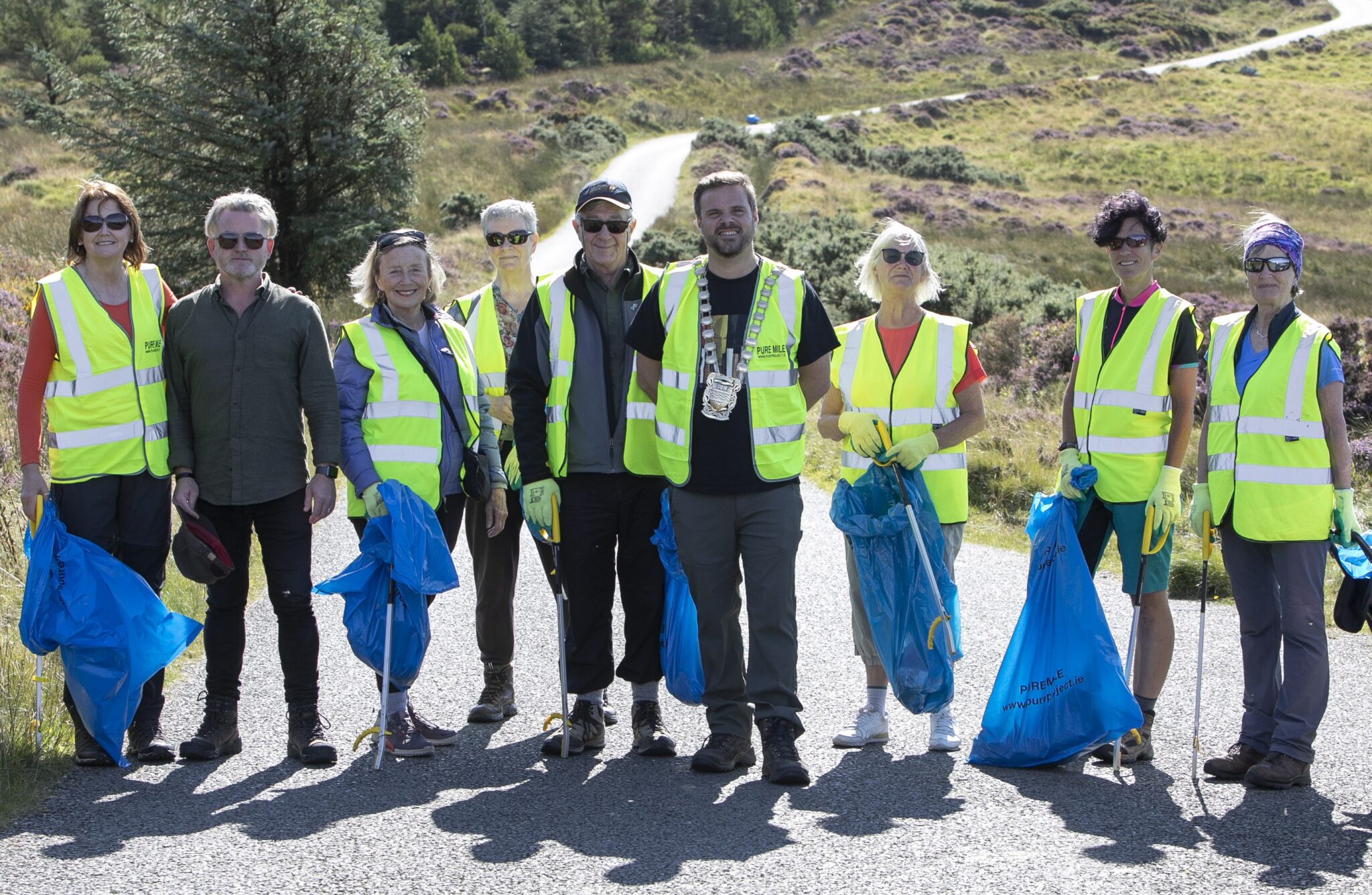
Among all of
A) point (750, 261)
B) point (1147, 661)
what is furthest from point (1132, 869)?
point (750, 261)

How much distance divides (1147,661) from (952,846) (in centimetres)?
156

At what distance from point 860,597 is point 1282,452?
5.41ft

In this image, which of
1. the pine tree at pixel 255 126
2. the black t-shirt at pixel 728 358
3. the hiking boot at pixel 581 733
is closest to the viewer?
the black t-shirt at pixel 728 358

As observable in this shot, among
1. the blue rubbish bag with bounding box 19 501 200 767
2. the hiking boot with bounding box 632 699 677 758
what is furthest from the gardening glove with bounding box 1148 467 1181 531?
the blue rubbish bag with bounding box 19 501 200 767

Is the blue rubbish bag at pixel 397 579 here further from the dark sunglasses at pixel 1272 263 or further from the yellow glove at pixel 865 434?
the dark sunglasses at pixel 1272 263

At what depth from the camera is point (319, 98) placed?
2227cm

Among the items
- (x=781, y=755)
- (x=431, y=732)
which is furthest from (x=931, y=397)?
(x=431, y=732)

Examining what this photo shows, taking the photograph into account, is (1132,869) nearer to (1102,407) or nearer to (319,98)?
(1102,407)

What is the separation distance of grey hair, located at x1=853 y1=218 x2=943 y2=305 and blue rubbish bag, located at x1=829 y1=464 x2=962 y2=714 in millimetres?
747

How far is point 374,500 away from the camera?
16.3ft

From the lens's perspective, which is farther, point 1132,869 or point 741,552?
point 741,552

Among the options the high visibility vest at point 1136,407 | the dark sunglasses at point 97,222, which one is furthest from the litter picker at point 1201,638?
the dark sunglasses at point 97,222

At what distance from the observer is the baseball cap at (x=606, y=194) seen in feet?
16.2

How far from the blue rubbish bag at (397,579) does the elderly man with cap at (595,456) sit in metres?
0.39
